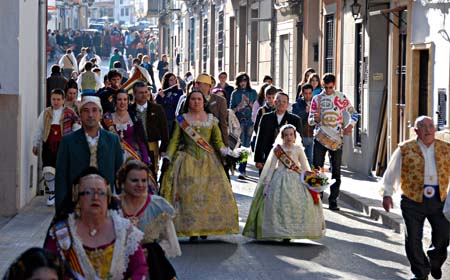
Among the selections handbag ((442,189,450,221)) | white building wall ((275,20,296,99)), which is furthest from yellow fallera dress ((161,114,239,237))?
white building wall ((275,20,296,99))

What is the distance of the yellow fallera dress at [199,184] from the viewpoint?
13062mm

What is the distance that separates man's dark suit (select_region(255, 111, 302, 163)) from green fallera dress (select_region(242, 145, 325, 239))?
1820 millimetres

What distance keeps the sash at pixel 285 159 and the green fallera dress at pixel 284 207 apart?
31 millimetres

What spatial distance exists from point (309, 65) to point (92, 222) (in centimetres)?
2079

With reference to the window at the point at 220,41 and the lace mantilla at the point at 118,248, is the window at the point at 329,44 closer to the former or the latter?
the window at the point at 220,41

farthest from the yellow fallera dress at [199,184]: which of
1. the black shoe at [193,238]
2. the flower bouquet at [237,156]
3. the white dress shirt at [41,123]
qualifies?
the white dress shirt at [41,123]

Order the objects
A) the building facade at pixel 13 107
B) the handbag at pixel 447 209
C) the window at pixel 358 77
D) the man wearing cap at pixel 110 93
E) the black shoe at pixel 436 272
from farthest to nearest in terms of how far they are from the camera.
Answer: the window at pixel 358 77
the building facade at pixel 13 107
the man wearing cap at pixel 110 93
the black shoe at pixel 436 272
the handbag at pixel 447 209

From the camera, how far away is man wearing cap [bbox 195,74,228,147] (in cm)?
1426

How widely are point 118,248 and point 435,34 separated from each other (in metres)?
11.8

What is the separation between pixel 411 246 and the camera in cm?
1059

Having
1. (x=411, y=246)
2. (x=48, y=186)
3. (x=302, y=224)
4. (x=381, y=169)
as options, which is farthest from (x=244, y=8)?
(x=411, y=246)

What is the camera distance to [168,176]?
13141 mm

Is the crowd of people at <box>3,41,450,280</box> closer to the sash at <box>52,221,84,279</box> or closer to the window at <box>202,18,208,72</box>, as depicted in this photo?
the sash at <box>52,221,84,279</box>

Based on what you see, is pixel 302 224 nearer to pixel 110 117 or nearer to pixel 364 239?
pixel 364 239
